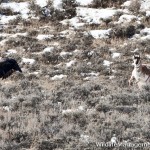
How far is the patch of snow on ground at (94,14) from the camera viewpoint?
27.8m

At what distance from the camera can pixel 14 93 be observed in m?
15.2

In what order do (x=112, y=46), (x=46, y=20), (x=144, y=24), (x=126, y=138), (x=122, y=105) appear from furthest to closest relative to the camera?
(x=46, y=20)
(x=144, y=24)
(x=112, y=46)
(x=122, y=105)
(x=126, y=138)

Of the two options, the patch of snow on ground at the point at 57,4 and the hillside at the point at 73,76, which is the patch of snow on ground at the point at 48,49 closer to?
the hillside at the point at 73,76

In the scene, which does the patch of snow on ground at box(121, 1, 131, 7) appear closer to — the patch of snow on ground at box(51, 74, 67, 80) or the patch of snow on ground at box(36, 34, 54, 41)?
the patch of snow on ground at box(36, 34, 54, 41)

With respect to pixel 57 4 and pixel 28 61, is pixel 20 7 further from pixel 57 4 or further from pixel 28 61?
pixel 28 61

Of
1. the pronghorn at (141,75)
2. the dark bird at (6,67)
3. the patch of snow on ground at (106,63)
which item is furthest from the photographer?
the patch of snow on ground at (106,63)

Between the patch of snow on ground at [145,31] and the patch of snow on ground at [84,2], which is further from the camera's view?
the patch of snow on ground at [84,2]

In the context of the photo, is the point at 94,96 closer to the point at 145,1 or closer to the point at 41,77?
the point at 41,77

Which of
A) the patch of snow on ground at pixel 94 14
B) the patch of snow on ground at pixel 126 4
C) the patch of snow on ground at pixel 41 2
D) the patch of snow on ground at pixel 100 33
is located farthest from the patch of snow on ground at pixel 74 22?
the patch of snow on ground at pixel 126 4

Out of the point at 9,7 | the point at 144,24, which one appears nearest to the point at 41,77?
the point at 144,24

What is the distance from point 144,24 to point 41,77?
29.4 ft

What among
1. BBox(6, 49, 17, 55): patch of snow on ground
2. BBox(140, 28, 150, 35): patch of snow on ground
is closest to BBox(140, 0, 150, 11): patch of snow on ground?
BBox(140, 28, 150, 35): patch of snow on ground

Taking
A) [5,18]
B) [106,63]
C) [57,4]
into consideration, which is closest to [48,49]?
[106,63]

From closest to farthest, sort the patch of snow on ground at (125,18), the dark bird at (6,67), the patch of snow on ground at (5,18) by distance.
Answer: the dark bird at (6,67), the patch of snow on ground at (125,18), the patch of snow on ground at (5,18)
